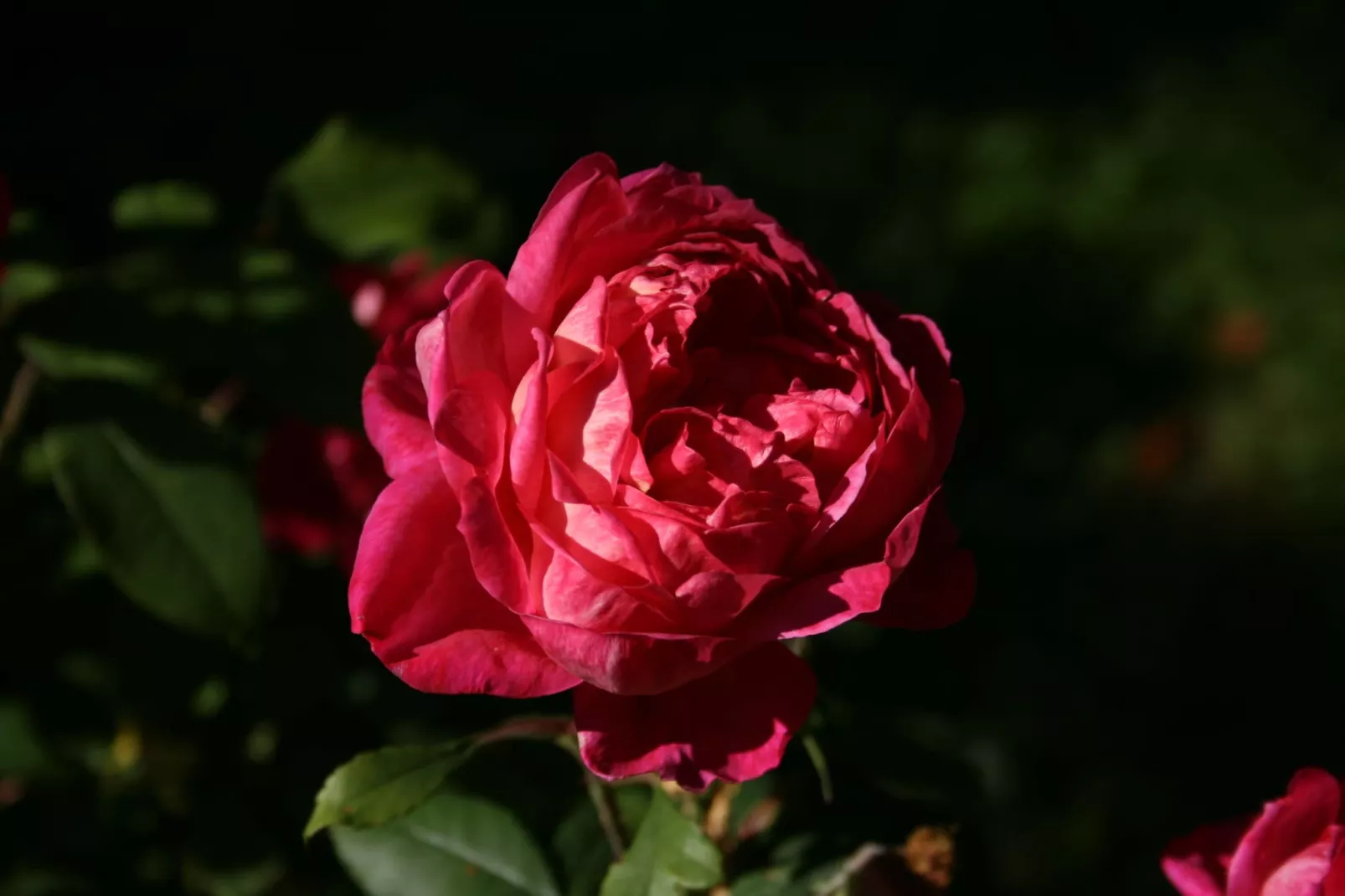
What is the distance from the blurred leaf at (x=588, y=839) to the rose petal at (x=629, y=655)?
0.92 ft

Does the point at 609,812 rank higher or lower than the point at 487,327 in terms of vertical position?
lower

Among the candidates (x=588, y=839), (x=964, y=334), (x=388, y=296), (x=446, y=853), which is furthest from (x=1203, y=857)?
(x=964, y=334)

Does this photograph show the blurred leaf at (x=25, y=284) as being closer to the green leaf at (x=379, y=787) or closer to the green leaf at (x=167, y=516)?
the green leaf at (x=167, y=516)

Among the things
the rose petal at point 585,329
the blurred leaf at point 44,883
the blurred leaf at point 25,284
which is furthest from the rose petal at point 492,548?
the blurred leaf at point 44,883

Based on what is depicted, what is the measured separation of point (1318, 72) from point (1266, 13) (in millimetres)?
321

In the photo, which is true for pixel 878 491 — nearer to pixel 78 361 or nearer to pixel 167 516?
pixel 167 516

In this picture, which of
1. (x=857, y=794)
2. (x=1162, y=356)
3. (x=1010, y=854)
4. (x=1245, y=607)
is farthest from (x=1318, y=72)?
(x=857, y=794)

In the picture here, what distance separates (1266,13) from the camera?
391cm

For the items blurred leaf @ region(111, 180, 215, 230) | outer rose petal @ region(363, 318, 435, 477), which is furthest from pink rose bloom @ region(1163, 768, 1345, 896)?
blurred leaf @ region(111, 180, 215, 230)

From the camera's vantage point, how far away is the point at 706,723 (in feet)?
2.66

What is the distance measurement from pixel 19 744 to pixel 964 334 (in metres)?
2.38

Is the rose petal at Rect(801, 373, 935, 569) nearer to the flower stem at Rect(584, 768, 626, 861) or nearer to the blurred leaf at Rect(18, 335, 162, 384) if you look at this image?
the flower stem at Rect(584, 768, 626, 861)

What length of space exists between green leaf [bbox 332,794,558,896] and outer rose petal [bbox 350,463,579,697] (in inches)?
12.2

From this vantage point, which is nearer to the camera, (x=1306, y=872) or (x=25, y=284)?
(x=1306, y=872)
